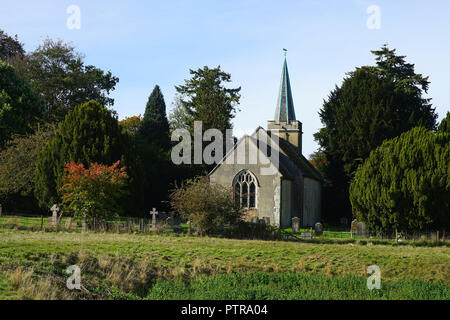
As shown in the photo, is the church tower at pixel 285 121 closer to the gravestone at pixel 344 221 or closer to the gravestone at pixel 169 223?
the gravestone at pixel 344 221

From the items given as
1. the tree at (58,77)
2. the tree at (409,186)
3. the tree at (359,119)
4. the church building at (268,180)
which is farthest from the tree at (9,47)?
the tree at (409,186)

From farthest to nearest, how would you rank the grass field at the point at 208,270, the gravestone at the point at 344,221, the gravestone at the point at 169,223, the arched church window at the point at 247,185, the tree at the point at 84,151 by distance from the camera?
the gravestone at the point at 344,221 → the arched church window at the point at 247,185 → the tree at the point at 84,151 → the gravestone at the point at 169,223 → the grass field at the point at 208,270

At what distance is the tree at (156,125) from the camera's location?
162ft

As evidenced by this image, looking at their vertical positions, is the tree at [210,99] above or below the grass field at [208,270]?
A: above

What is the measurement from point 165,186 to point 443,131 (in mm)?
22529

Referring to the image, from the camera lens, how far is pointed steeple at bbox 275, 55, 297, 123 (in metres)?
48.2

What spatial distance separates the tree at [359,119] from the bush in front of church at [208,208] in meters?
18.2

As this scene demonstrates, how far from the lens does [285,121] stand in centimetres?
4841

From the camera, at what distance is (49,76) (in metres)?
45.1

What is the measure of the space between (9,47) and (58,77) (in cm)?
652

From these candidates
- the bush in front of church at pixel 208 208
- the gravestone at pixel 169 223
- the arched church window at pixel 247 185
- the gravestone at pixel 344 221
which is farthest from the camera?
the gravestone at pixel 344 221

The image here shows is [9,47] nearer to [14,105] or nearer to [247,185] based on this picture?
[14,105]
